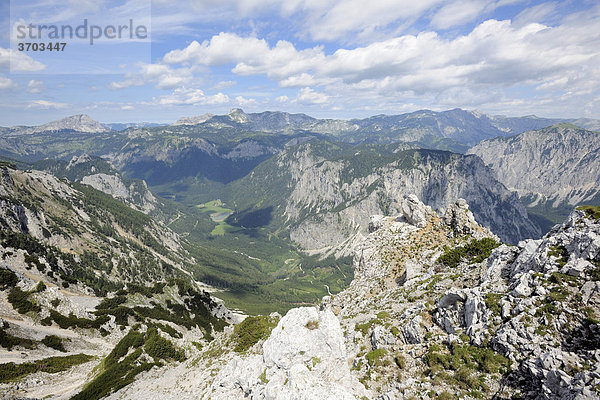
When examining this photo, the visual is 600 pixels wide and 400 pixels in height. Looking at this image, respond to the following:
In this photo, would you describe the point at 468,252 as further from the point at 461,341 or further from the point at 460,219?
the point at 461,341

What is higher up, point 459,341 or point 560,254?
point 560,254

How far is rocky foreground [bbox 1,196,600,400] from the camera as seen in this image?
65.6 ft

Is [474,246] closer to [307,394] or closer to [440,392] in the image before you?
[440,392]

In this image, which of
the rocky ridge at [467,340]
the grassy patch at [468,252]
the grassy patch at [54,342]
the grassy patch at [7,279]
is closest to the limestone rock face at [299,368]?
the rocky ridge at [467,340]

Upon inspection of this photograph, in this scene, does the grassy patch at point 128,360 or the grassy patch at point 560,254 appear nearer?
the grassy patch at point 560,254

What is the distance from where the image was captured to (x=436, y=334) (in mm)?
27391

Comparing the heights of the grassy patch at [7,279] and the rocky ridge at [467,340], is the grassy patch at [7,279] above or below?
below

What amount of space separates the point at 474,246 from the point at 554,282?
21431mm

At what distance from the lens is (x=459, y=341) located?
24938 millimetres

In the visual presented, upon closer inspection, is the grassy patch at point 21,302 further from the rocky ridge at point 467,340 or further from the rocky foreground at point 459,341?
the rocky ridge at point 467,340

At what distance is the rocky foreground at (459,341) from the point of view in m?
20.0

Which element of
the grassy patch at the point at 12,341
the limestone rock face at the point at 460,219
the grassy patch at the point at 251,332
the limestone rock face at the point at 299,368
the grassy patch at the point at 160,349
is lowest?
the grassy patch at the point at 160,349

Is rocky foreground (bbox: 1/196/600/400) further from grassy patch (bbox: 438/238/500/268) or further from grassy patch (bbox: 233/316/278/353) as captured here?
grassy patch (bbox: 233/316/278/353)

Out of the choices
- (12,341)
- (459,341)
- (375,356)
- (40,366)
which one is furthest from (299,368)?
(12,341)
